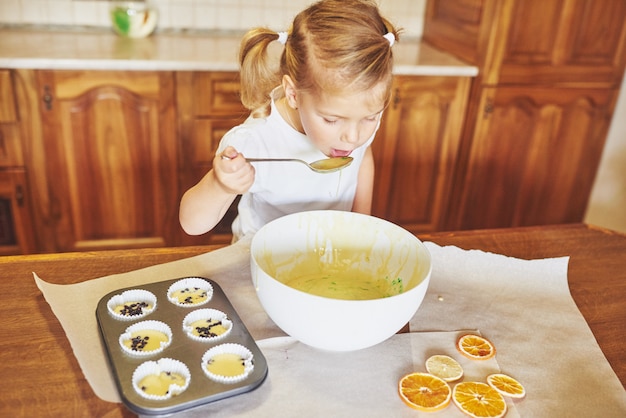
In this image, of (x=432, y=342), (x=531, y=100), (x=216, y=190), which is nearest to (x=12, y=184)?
(x=216, y=190)

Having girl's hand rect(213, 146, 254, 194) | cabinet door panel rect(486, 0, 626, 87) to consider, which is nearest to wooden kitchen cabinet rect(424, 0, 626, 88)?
cabinet door panel rect(486, 0, 626, 87)

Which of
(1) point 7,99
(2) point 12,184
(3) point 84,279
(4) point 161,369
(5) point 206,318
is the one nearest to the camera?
(4) point 161,369

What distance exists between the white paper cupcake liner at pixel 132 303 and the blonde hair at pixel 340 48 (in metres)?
0.41

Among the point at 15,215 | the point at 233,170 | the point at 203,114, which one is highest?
the point at 233,170

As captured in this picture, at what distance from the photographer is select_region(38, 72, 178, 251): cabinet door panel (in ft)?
6.16

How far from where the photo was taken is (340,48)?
0.90 metres

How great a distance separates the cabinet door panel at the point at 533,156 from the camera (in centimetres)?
218

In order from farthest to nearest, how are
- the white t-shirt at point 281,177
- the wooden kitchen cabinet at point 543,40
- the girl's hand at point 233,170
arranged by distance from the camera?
the wooden kitchen cabinet at point 543,40
the white t-shirt at point 281,177
the girl's hand at point 233,170

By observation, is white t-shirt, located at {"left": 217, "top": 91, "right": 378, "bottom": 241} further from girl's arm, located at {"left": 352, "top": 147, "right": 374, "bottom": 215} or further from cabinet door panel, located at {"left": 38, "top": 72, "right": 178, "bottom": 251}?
cabinet door panel, located at {"left": 38, "top": 72, "right": 178, "bottom": 251}

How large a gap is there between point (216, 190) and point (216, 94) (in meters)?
1.05

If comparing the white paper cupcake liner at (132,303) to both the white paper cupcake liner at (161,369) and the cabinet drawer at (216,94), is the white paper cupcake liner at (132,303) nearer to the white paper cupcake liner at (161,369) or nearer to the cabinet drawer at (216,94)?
the white paper cupcake liner at (161,369)

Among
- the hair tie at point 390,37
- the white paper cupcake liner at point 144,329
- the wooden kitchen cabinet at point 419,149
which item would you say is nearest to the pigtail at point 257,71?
the hair tie at point 390,37

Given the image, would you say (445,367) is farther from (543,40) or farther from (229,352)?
(543,40)

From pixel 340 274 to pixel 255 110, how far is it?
1.31ft
